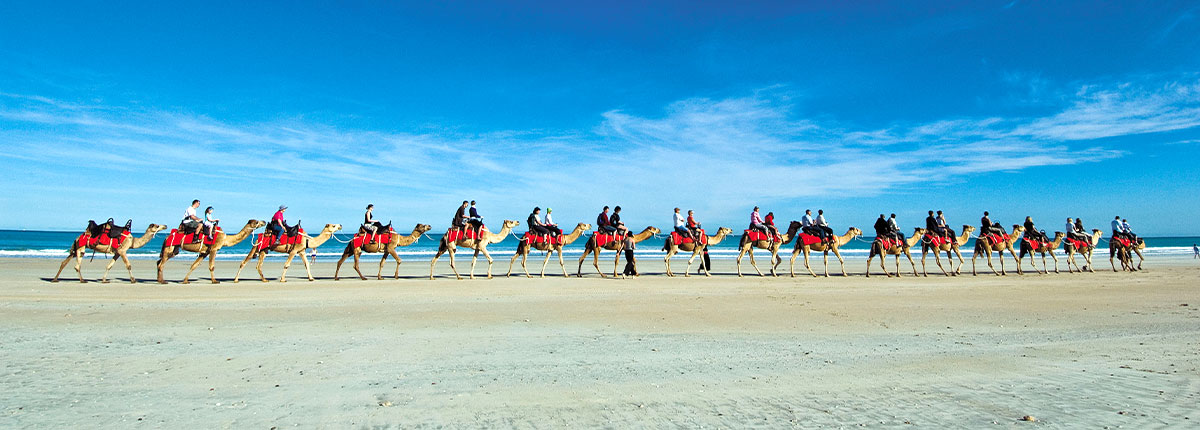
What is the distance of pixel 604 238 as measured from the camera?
69.6 ft

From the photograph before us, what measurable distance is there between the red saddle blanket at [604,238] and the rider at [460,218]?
4.40 metres

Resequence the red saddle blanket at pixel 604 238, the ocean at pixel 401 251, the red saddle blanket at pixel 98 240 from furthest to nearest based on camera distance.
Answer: the ocean at pixel 401 251 < the red saddle blanket at pixel 604 238 < the red saddle blanket at pixel 98 240

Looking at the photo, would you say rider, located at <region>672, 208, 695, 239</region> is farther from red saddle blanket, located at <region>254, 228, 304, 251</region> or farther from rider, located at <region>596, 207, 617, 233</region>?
red saddle blanket, located at <region>254, 228, 304, 251</region>

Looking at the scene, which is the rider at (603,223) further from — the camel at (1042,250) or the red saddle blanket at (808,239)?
the camel at (1042,250)

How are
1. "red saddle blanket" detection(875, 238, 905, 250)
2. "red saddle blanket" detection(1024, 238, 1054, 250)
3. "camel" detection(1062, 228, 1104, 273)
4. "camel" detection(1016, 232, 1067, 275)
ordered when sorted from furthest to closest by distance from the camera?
1. "camel" detection(1062, 228, 1104, 273)
2. "red saddle blanket" detection(1024, 238, 1054, 250)
3. "camel" detection(1016, 232, 1067, 275)
4. "red saddle blanket" detection(875, 238, 905, 250)

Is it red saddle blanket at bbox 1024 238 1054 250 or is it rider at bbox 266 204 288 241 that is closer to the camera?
rider at bbox 266 204 288 241

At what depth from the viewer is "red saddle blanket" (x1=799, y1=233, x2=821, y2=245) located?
882 inches

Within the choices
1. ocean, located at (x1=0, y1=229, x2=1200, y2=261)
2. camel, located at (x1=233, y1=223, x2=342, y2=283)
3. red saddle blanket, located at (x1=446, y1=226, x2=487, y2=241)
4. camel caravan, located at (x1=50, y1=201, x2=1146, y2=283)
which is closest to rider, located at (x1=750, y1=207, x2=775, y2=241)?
camel caravan, located at (x1=50, y1=201, x2=1146, y2=283)

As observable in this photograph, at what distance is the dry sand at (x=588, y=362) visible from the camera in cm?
491

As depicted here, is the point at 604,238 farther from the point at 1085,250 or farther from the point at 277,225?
the point at 1085,250

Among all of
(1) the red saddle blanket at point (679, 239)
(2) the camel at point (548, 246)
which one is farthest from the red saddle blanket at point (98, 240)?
(1) the red saddle blanket at point (679, 239)

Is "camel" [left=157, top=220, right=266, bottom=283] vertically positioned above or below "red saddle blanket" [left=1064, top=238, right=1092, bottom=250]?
below

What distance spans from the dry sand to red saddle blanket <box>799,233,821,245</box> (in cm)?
888

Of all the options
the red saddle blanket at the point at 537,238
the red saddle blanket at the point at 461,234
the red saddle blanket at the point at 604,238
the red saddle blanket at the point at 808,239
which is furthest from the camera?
the red saddle blanket at the point at 808,239
